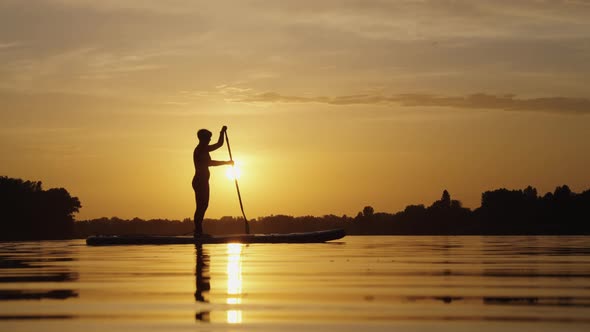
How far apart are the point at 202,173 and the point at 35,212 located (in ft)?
270

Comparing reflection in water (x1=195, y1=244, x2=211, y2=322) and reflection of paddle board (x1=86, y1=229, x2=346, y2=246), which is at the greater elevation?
reflection of paddle board (x1=86, y1=229, x2=346, y2=246)

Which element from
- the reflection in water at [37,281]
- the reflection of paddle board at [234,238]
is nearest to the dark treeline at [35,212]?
the reflection of paddle board at [234,238]

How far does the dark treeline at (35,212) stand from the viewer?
111 meters

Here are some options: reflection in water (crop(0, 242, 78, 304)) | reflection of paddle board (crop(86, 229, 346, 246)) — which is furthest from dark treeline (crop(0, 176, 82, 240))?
reflection in water (crop(0, 242, 78, 304))

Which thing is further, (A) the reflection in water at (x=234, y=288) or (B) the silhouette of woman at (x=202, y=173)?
(B) the silhouette of woman at (x=202, y=173)

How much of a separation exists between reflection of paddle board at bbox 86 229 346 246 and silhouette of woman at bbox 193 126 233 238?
1470mm

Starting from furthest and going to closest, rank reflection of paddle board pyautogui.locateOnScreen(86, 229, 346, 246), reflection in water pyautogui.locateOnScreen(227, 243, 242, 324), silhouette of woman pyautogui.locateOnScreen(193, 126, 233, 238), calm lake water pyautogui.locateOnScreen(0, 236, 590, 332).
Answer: silhouette of woman pyautogui.locateOnScreen(193, 126, 233, 238) < reflection of paddle board pyautogui.locateOnScreen(86, 229, 346, 246) < reflection in water pyautogui.locateOnScreen(227, 243, 242, 324) < calm lake water pyautogui.locateOnScreen(0, 236, 590, 332)

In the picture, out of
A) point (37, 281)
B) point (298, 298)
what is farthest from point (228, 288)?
point (37, 281)

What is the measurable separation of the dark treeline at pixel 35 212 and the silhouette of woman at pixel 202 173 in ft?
248

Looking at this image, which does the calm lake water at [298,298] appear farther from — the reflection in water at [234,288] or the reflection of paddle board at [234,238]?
the reflection of paddle board at [234,238]

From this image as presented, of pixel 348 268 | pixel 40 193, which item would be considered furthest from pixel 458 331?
pixel 40 193

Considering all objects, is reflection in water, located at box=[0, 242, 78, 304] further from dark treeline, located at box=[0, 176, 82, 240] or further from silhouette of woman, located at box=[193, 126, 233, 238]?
dark treeline, located at box=[0, 176, 82, 240]

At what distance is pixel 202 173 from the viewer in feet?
119

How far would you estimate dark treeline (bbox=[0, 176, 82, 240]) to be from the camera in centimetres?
11093
